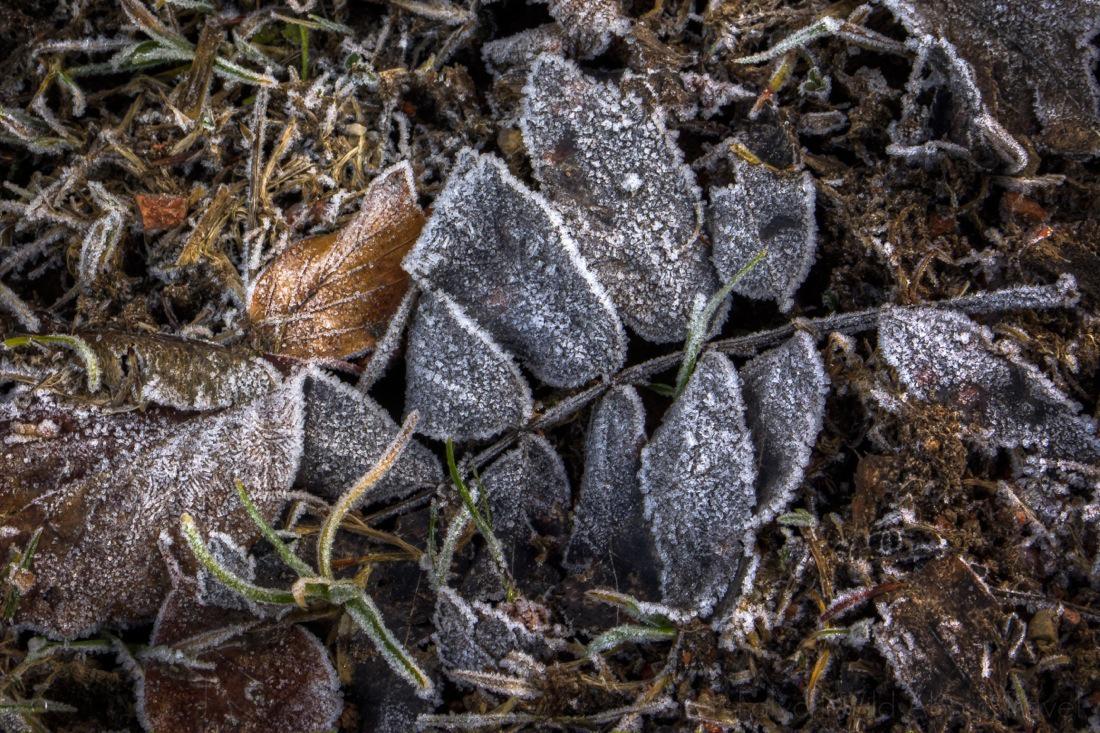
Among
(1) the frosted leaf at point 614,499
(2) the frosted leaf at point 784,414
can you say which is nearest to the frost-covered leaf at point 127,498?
(1) the frosted leaf at point 614,499

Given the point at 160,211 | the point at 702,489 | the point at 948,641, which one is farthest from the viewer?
the point at 160,211

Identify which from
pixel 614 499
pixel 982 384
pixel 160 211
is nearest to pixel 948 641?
pixel 982 384

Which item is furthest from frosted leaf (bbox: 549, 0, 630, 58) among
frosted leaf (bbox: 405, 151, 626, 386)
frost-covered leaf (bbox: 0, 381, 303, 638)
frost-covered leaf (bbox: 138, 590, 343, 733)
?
frost-covered leaf (bbox: 138, 590, 343, 733)

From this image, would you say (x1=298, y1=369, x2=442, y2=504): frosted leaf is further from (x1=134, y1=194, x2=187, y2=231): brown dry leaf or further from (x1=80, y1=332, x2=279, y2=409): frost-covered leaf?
(x1=134, y1=194, x2=187, y2=231): brown dry leaf

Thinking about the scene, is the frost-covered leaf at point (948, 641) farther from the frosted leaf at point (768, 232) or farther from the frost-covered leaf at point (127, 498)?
the frost-covered leaf at point (127, 498)

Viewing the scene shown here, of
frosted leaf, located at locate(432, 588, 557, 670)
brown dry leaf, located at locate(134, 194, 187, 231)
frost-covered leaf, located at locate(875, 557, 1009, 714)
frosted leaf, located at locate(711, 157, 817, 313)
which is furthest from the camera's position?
brown dry leaf, located at locate(134, 194, 187, 231)

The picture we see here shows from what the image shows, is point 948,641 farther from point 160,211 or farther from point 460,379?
point 160,211
